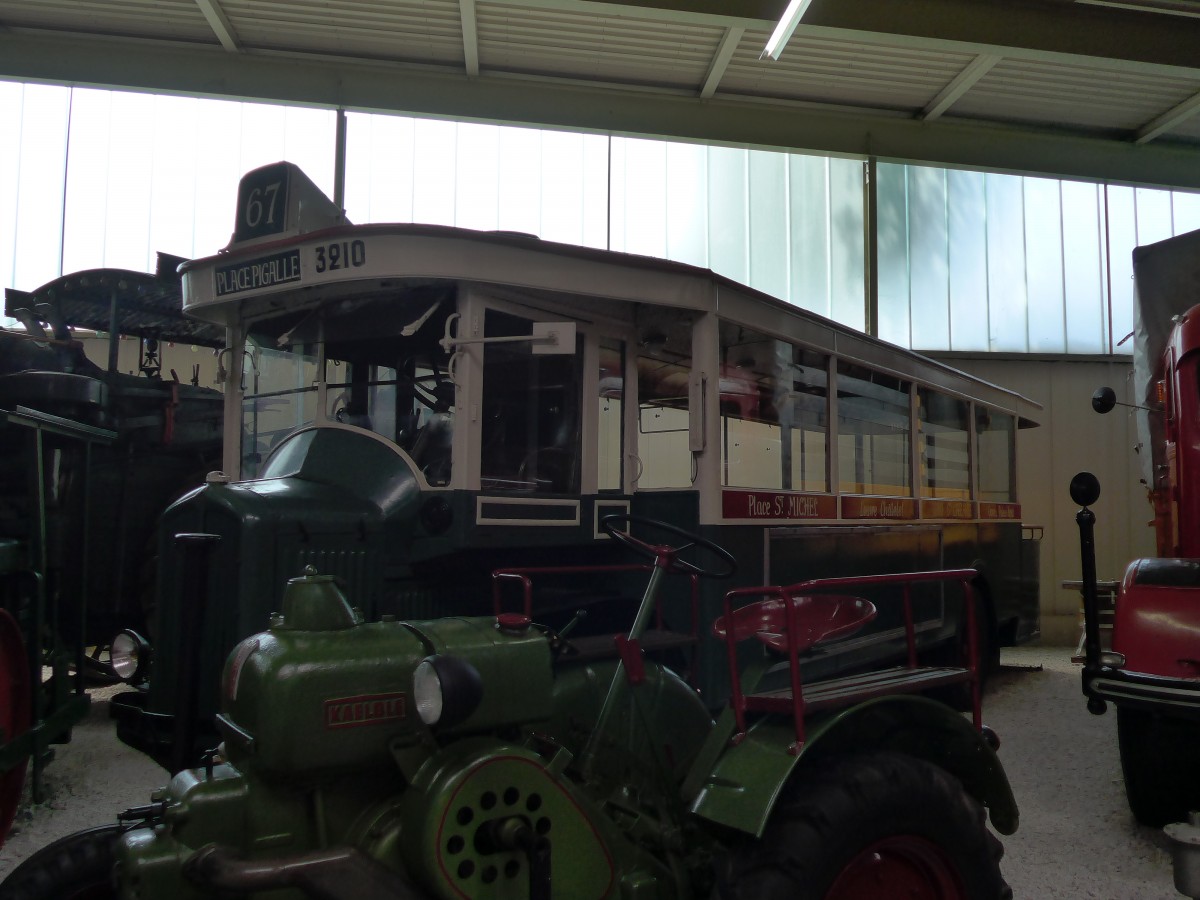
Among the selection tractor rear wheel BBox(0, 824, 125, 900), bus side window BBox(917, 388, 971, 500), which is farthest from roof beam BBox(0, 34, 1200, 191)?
tractor rear wheel BBox(0, 824, 125, 900)

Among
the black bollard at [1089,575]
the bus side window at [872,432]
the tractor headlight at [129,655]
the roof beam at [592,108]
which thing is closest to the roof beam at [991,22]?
the roof beam at [592,108]

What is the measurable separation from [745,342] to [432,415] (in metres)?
1.54

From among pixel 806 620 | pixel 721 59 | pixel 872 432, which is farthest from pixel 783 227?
pixel 806 620

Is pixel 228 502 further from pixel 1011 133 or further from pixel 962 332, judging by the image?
pixel 1011 133

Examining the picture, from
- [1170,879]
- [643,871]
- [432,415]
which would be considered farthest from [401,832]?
[1170,879]

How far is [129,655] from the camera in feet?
8.11

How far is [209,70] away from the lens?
795 cm

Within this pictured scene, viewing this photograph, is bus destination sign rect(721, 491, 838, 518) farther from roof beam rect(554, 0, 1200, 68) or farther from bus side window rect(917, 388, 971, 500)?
roof beam rect(554, 0, 1200, 68)

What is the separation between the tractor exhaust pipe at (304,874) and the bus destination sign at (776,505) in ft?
8.00

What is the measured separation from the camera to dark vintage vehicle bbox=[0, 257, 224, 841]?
12.8ft

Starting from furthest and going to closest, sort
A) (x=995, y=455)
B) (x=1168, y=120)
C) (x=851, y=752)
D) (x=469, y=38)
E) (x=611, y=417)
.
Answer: (x=1168, y=120)
(x=469, y=38)
(x=995, y=455)
(x=611, y=417)
(x=851, y=752)

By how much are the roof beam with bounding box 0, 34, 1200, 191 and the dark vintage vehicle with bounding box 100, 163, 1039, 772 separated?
462cm

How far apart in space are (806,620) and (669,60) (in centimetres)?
670

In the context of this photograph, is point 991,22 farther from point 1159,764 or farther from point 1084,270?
point 1159,764
